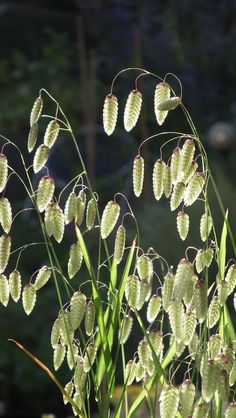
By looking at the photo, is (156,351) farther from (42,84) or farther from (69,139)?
(42,84)

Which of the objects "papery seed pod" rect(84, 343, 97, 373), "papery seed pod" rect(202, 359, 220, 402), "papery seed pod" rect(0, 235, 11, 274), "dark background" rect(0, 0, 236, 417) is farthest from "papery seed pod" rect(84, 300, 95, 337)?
"dark background" rect(0, 0, 236, 417)

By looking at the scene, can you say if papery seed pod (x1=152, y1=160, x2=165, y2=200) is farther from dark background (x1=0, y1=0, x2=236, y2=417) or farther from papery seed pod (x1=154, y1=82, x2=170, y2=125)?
dark background (x1=0, y1=0, x2=236, y2=417)

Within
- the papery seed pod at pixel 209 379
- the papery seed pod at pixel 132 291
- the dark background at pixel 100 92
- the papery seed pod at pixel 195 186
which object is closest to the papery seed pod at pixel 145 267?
the papery seed pod at pixel 132 291

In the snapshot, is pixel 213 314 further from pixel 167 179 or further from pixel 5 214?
pixel 5 214

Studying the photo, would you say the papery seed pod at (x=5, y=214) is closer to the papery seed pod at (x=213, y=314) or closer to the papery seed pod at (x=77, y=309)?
the papery seed pod at (x=77, y=309)

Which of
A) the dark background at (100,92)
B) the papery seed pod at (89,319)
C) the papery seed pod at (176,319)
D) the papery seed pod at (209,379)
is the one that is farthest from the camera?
the dark background at (100,92)
